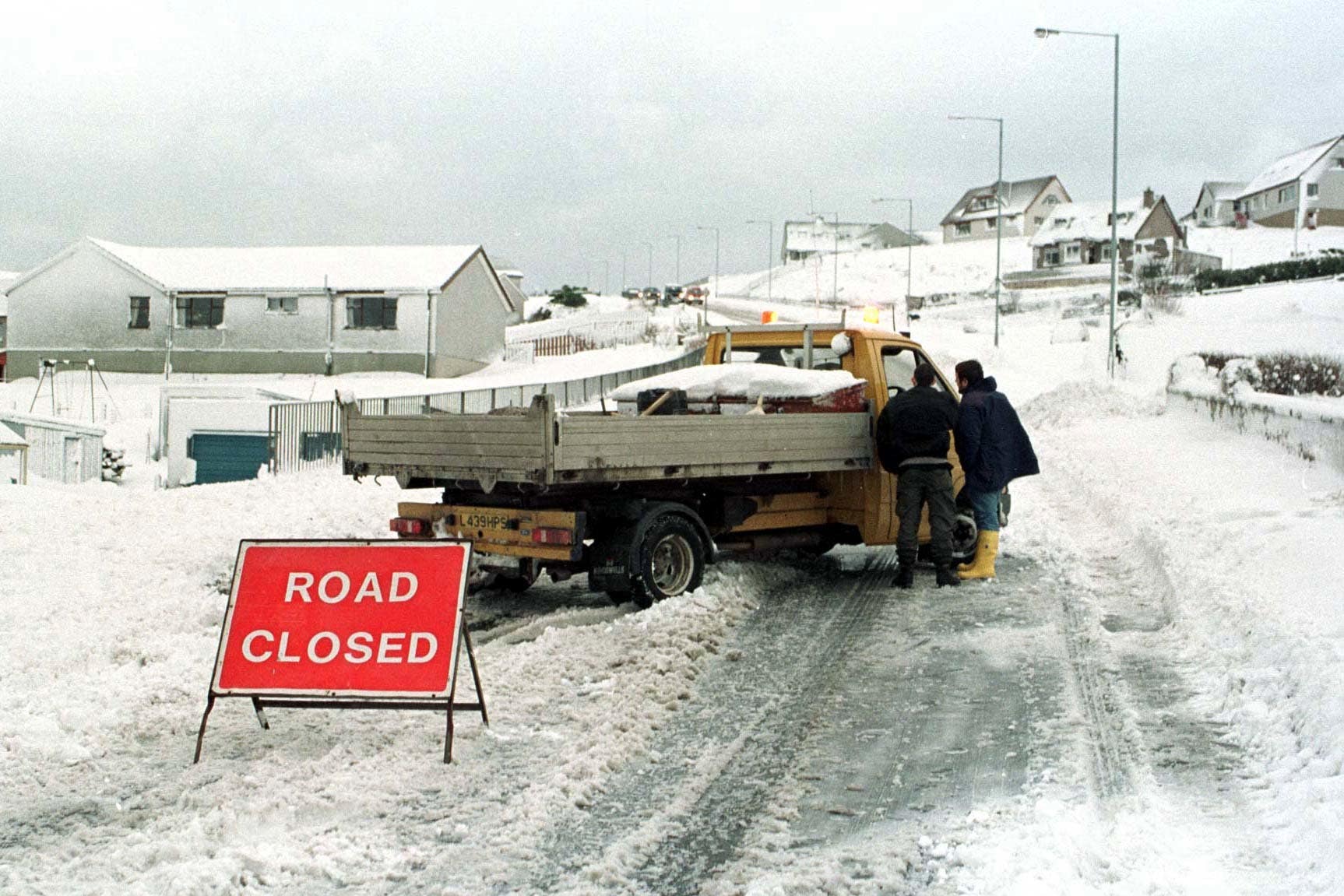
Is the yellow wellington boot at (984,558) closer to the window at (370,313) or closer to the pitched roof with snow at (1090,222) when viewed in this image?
the window at (370,313)

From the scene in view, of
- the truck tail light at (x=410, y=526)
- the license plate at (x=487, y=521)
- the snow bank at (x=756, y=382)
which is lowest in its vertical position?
the truck tail light at (x=410, y=526)

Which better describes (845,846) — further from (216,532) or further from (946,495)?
(216,532)

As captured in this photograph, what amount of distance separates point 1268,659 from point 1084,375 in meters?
33.7

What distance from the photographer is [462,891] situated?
4.39 m

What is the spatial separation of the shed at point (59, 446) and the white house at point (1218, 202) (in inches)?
4619

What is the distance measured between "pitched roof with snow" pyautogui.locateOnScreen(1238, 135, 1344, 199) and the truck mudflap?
11012 cm

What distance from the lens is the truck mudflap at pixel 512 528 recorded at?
8.72 m

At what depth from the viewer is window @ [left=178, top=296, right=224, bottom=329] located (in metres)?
46.4

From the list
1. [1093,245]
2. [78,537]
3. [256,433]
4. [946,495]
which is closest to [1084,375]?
[256,433]

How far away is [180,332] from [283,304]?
4.21 metres

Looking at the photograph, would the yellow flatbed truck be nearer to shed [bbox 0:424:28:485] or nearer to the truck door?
the truck door

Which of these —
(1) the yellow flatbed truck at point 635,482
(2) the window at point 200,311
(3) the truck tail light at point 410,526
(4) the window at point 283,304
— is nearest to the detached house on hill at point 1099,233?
(4) the window at point 283,304

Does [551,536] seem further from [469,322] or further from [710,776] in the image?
[469,322]

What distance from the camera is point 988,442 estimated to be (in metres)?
10.9
